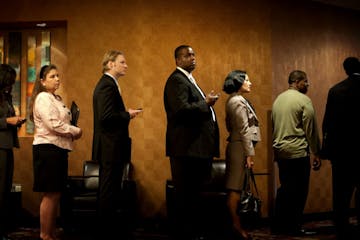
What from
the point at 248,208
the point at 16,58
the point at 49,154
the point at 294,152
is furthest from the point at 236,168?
the point at 16,58

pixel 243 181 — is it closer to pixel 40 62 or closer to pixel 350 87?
pixel 350 87

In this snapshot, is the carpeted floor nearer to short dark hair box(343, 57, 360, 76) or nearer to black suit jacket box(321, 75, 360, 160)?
black suit jacket box(321, 75, 360, 160)

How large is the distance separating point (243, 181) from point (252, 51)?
2.08 metres

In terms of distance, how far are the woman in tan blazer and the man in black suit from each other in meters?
0.50

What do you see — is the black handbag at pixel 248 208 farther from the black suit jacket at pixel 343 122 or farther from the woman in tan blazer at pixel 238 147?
the black suit jacket at pixel 343 122

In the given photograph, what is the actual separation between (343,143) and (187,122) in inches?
49.6

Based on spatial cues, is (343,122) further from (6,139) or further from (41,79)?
(6,139)

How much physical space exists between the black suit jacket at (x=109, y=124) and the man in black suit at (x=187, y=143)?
38 cm

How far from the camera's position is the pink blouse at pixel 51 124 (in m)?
4.29

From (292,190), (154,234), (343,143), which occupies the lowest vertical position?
(154,234)

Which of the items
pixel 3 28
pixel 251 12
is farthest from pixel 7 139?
pixel 251 12

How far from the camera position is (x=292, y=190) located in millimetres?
5184

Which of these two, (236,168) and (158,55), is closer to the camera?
(236,168)

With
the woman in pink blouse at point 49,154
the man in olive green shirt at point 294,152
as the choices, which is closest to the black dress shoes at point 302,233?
the man in olive green shirt at point 294,152
